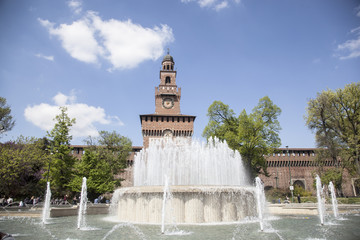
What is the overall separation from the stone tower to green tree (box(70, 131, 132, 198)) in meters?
7.54

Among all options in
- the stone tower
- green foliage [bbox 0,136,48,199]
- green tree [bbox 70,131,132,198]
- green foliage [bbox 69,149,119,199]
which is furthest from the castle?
green foliage [bbox 69,149,119,199]

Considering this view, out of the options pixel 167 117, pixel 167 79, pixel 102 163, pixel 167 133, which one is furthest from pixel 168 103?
pixel 102 163

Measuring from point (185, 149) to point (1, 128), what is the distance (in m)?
23.8

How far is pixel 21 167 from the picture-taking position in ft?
70.9

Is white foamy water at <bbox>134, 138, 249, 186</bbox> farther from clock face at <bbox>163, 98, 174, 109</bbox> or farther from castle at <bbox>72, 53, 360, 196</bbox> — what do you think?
clock face at <bbox>163, 98, 174, 109</bbox>

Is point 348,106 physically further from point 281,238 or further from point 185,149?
point 281,238

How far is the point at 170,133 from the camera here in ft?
135

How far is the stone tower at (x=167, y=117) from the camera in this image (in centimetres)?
4088

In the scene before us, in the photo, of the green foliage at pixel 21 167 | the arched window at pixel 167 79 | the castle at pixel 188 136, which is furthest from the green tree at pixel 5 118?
the arched window at pixel 167 79

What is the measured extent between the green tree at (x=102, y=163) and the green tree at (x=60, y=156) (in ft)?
4.34

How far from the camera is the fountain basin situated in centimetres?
888

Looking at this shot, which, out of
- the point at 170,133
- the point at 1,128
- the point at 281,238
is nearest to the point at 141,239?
the point at 281,238

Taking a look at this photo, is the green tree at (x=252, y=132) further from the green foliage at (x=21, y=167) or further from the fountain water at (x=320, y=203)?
the green foliage at (x=21, y=167)

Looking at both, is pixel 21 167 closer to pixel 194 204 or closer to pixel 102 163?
pixel 102 163
